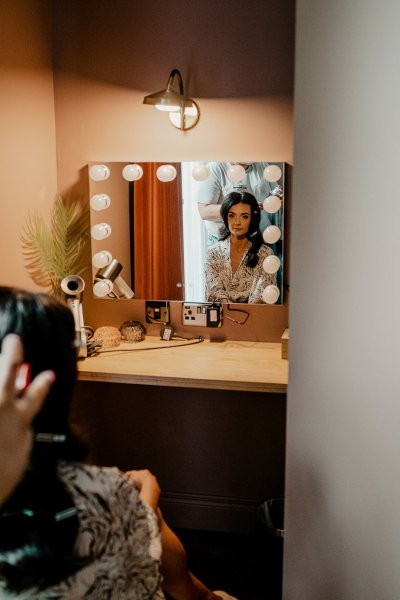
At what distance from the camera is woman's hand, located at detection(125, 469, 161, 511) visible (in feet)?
5.93

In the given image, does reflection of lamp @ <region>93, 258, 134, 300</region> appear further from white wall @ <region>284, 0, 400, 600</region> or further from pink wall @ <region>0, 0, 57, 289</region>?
white wall @ <region>284, 0, 400, 600</region>

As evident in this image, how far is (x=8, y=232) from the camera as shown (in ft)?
8.41

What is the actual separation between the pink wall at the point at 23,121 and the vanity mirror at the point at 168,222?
10.2 inches

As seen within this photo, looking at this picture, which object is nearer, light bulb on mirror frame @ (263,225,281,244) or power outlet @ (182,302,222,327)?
light bulb on mirror frame @ (263,225,281,244)

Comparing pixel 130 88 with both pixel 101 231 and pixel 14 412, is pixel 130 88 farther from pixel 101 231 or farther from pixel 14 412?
pixel 14 412

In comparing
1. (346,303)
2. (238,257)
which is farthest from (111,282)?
(346,303)

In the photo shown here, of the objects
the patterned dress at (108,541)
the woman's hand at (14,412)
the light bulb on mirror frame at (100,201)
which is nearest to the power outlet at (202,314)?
the light bulb on mirror frame at (100,201)

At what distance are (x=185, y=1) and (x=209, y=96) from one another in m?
0.42

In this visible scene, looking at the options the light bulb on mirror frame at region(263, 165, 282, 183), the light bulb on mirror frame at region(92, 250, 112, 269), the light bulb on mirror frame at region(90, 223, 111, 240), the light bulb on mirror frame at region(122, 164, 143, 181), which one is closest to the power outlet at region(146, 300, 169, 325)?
the light bulb on mirror frame at region(92, 250, 112, 269)

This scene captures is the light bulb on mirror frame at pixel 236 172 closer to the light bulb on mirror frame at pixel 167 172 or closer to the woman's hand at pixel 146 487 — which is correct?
the light bulb on mirror frame at pixel 167 172

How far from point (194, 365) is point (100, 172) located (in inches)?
40.3

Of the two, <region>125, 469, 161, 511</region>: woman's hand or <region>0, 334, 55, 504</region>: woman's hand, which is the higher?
<region>0, 334, 55, 504</region>: woman's hand

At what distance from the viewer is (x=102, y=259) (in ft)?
9.35

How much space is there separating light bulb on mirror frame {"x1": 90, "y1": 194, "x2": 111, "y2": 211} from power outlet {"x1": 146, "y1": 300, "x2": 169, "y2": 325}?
50 cm
